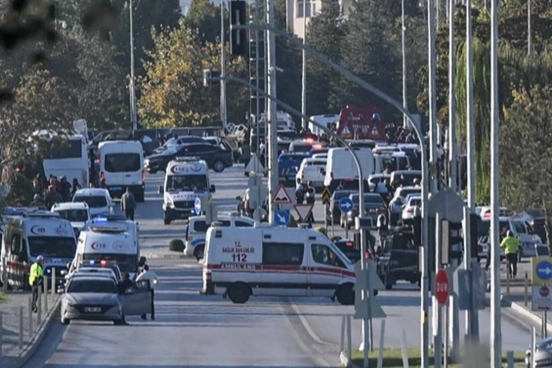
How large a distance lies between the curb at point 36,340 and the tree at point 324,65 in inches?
2842

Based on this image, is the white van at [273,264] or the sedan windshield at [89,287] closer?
the sedan windshield at [89,287]

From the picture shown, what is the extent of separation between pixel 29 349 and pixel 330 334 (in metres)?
7.03

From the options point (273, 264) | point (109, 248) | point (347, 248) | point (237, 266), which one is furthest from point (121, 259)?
point (347, 248)

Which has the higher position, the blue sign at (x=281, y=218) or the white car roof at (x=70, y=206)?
the white car roof at (x=70, y=206)

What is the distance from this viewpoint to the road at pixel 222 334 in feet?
96.7

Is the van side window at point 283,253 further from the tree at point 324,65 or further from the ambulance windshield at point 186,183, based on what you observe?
the tree at point 324,65

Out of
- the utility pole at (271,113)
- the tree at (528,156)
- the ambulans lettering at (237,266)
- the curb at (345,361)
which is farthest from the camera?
the utility pole at (271,113)

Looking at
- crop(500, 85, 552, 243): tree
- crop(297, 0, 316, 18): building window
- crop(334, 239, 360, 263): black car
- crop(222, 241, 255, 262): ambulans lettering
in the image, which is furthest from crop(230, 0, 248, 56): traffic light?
crop(297, 0, 316, 18): building window

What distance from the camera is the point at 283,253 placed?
40.2 meters

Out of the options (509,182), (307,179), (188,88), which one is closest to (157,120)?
(188,88)

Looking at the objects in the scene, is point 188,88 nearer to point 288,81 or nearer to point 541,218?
point 288,81

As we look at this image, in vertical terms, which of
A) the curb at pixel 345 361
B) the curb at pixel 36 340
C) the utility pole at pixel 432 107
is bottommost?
the curb at pixel 36 340

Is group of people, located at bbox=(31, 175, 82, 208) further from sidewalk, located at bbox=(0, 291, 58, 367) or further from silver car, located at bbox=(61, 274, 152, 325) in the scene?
silver car, located at bbox=(61, 274, 152, 325)

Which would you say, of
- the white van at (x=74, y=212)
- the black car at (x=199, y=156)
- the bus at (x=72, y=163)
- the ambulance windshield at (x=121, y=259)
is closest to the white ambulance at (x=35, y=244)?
the ambulance windshield at (x=121, y=259)
